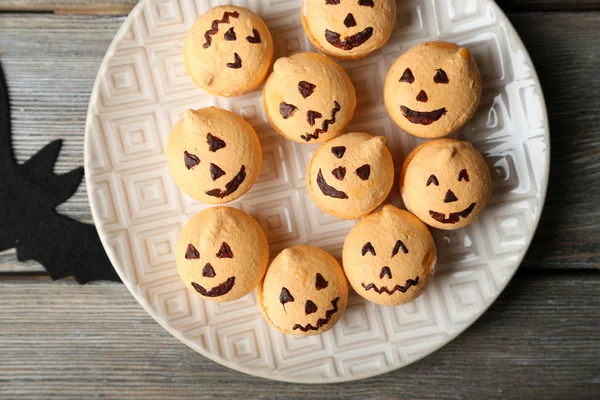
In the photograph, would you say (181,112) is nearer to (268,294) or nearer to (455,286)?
(268,294)

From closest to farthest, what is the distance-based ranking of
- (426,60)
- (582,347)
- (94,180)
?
(426,60) → (94,180) → (582,347)

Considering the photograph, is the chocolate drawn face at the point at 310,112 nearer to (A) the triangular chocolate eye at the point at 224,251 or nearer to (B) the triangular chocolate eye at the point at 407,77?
(B) the triangular chocolate eye at the point at 407,77

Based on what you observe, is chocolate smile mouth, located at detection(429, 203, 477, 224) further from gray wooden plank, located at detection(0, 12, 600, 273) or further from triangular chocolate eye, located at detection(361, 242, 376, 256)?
gray wooden plank, located at detection(0, 12, 600, 273)

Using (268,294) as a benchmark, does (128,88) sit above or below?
above

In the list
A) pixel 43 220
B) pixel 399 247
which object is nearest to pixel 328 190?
pixel 399 247

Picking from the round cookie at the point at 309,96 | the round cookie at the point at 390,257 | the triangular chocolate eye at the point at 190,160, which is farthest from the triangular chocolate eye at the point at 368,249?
the triangular chocolate eye at the point at 190,160

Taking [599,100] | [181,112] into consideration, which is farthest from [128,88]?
[599,100]

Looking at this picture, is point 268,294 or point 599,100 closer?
point 268,294
